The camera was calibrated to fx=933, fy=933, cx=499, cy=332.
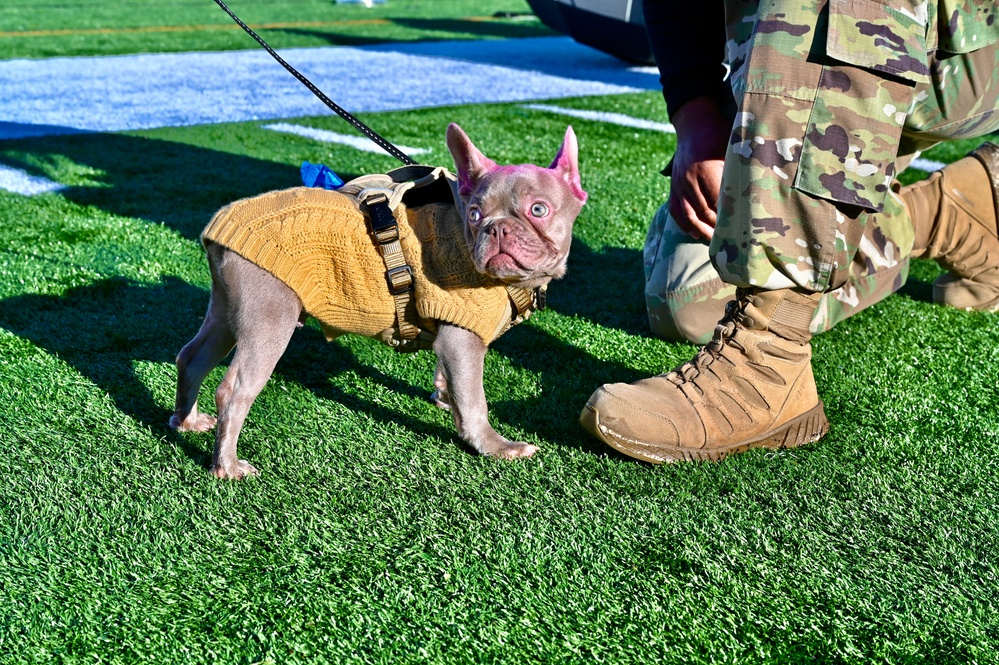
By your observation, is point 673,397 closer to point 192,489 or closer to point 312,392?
point 312,392

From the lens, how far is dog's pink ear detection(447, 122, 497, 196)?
2051 mm

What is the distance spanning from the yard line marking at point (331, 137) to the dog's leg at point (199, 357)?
331cm

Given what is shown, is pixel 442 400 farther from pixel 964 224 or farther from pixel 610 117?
pixel 610 117

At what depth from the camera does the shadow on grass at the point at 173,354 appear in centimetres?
246

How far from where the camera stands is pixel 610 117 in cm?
679

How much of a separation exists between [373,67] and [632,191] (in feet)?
17.4

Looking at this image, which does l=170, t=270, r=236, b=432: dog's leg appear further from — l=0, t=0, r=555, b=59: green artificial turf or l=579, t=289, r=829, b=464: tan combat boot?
l=0, t=0, r=555, b=59: green artificial turf

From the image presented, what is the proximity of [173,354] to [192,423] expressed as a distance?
53 centimetres

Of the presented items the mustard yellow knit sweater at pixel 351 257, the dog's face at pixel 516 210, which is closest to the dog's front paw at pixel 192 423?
the mustard yellow knit sweater at pixel 351 257

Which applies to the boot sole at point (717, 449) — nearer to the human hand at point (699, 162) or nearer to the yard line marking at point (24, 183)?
the human hand at point (699, 162)

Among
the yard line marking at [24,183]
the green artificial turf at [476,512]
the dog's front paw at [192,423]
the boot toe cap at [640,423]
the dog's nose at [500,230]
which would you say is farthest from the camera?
the yard line marking at [24,183]

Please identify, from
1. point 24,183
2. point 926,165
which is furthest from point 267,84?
point 926,165

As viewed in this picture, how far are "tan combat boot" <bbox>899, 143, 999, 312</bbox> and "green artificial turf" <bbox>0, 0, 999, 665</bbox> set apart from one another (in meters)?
0.14

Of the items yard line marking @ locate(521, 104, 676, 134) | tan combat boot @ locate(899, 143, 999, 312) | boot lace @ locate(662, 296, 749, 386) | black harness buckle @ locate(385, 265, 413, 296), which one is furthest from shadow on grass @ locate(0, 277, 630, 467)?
yard line marking @ locate(521, 104, 676, 134)
